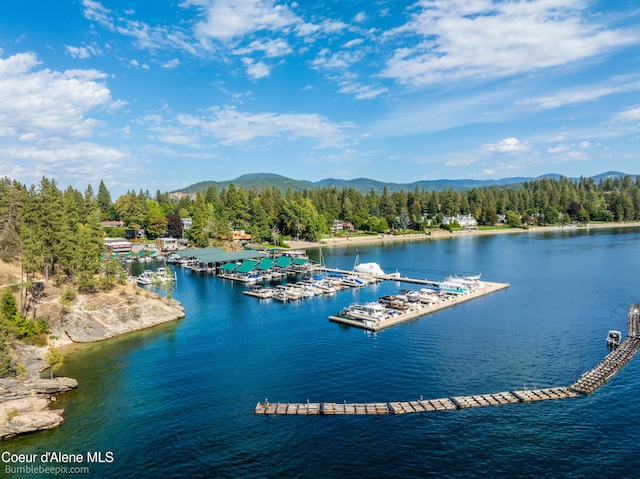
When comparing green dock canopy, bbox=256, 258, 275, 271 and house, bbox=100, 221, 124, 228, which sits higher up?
house, bbox=100, 221, 124, 228

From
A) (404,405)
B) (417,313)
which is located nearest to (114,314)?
(404,405)

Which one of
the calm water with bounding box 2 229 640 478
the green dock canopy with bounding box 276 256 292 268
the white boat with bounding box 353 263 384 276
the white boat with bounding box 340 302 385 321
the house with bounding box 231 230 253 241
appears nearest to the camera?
the calm water with bounding box 2 229 640 478

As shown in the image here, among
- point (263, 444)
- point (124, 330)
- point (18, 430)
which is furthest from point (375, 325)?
point (18, 430)

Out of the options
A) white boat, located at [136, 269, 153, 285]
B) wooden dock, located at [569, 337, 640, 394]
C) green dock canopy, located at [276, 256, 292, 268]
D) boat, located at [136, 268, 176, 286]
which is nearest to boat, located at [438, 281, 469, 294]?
wooden dock, located at [569, 337, 640, 394]

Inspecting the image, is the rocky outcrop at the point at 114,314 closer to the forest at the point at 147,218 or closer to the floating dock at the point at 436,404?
the forest at the point at 147,218

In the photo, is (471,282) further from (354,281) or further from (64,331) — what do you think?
(64,331)

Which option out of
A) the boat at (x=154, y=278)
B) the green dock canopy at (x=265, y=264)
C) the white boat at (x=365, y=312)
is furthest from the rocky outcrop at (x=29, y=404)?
the green dock canopy at (x=265, y=264)

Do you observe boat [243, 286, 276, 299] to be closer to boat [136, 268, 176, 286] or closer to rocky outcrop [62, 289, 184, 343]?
boat [136, 268, 176, 286]

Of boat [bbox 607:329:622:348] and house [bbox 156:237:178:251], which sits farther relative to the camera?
house [bbox 156:237:178:251]
